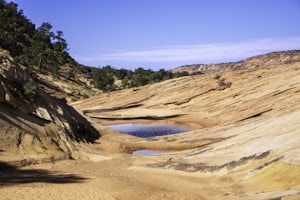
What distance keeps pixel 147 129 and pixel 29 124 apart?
2500cm

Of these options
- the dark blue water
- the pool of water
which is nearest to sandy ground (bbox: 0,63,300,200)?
the pool of water

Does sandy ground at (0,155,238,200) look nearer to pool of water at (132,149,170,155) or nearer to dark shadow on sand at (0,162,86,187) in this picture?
dark shadow on sand at (0,162,86,187)

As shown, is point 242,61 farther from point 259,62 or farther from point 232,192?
point 232,192

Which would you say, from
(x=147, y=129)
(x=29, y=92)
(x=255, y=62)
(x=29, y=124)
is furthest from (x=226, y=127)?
(x=255, y=62)

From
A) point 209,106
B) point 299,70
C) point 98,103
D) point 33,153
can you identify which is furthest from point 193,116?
point 33,153

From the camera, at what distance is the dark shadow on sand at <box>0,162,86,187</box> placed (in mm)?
15809

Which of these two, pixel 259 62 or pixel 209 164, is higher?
pixel 259 62

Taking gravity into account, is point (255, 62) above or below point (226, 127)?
above

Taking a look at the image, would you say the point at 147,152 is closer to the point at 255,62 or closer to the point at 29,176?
the point at 29,176

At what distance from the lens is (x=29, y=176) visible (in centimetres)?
1705

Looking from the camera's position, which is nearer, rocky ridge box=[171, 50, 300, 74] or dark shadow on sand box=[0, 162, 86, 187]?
dark shadow on sand box=[0, 162, 86, 187]

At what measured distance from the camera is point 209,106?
164ft

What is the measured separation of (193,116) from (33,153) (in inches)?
1260

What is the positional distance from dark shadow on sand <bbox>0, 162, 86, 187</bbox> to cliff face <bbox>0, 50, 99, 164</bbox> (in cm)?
99
